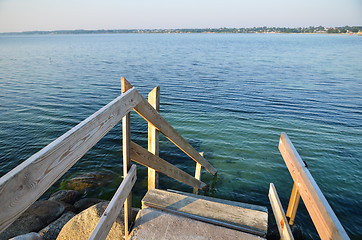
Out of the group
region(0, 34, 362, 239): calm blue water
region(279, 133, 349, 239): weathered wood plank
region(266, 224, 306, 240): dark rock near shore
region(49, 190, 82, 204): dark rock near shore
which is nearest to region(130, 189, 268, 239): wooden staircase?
region(279, 133, 349, 239): weathered wood plank

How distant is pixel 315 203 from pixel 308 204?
15cm

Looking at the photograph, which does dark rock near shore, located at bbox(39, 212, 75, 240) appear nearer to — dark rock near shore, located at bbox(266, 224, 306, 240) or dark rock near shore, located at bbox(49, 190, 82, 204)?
dark rock near shore, located at bbox(49, 190, 82, 204)

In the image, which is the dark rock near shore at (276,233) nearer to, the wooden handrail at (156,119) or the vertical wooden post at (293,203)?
the wooden handrail at (156,119)

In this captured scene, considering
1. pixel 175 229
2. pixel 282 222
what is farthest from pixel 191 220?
pixel 282 222

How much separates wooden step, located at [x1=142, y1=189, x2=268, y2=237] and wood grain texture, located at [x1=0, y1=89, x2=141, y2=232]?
1.73 metres

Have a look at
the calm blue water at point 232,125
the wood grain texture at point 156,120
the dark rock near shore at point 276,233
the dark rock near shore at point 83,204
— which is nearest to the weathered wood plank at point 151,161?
the wood grain texture at point 156,120

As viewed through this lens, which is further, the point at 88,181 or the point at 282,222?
the point at 88,181

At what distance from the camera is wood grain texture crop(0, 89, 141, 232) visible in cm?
100

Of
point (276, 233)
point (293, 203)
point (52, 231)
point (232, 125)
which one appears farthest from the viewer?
point (232, 125)

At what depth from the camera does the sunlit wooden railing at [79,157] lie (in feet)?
3.37

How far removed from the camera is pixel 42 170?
1.19 meters

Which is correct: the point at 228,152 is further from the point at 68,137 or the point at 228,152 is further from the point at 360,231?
the point at 68,137

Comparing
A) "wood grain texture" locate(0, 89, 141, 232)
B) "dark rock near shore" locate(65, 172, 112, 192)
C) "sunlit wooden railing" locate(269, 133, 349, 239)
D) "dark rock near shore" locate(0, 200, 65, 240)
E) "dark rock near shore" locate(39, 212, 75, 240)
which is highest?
"wood grain texture" locate(0, 89, 141, 232)

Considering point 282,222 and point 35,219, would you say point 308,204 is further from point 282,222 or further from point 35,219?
point 35,219
